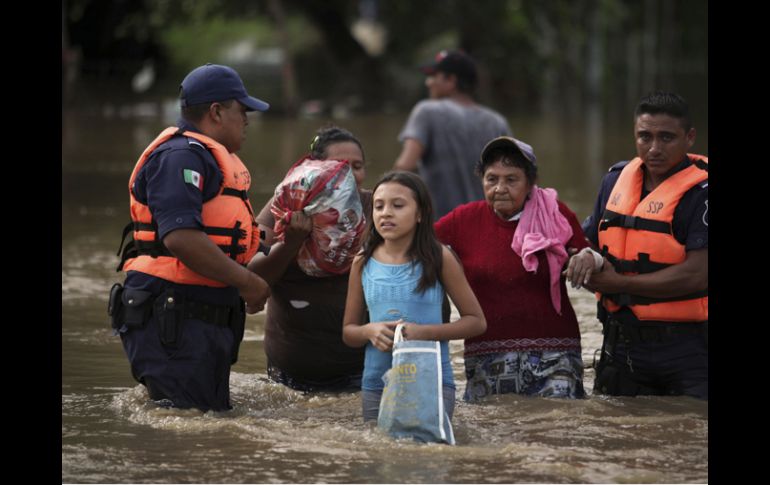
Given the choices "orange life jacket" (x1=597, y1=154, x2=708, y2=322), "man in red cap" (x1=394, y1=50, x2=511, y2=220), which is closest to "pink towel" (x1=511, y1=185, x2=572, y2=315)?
"orange life jacket" (x1=597, y1=154, x2=708, y2=322)

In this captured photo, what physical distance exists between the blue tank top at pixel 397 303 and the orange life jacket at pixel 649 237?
1.13m

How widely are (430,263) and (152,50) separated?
3664 cm

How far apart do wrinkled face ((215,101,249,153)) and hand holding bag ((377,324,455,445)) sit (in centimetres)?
137

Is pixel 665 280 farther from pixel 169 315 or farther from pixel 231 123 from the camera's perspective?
pixel 169 315

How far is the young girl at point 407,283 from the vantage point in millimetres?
6434

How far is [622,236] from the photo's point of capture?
23.4ft

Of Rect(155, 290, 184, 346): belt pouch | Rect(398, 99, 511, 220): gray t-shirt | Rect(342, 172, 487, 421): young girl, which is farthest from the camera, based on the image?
Rect(398, 99, 511, 220): gray t-shirt

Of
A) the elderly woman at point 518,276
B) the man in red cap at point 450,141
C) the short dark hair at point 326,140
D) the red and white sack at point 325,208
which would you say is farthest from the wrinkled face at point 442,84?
the elderly woman at point 518,276

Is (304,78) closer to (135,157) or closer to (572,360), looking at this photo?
(135,157)

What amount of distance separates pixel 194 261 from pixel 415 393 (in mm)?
1213

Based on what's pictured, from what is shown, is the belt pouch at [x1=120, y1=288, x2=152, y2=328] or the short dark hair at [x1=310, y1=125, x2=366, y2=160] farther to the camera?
the short dark hair at [x1=310, y1=125, x2=366, y2=160]

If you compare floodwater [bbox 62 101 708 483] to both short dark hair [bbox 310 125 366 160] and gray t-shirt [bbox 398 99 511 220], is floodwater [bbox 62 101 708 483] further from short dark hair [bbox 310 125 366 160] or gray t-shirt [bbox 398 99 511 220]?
gray t-shirt [bbox 398 99 511 220]

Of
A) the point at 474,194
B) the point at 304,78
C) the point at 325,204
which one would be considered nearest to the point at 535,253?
the point at 325,204

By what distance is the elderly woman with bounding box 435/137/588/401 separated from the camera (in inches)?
273
